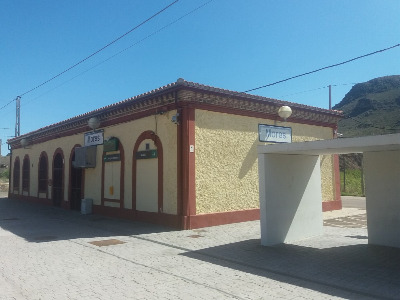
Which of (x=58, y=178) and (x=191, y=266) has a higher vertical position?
(x=58, y=178)

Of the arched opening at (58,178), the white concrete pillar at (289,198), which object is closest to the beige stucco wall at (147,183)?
the white concrete pillar at (289,198)

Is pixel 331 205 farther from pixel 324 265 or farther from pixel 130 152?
pixel 324 265

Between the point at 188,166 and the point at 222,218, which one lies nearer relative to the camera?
the point at 188,166

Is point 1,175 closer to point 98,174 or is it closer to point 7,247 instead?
point 98,174

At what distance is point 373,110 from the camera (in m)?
73.9

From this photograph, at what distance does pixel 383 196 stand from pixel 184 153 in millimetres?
5904

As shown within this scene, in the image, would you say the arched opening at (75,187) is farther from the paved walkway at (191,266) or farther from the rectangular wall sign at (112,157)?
the paved walkway at (191,266)

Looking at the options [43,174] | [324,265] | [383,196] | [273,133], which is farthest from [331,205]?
[43,174]

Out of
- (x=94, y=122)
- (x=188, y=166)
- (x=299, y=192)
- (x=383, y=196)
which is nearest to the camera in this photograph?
(x=383, y=196)

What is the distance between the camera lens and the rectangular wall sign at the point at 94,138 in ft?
51.2

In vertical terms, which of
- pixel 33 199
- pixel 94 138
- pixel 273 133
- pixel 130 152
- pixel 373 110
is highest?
pixel 373 110

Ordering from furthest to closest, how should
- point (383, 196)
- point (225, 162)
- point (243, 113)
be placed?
point (243, 113), point (225, 162), point (383, 196)

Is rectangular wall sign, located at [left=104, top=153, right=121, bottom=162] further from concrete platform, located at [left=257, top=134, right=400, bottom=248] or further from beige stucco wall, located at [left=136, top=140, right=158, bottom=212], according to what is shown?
concrete platform, located at [left=257, top=134, right=400, bottom=248]

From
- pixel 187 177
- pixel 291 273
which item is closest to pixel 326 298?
pixel 291 273
